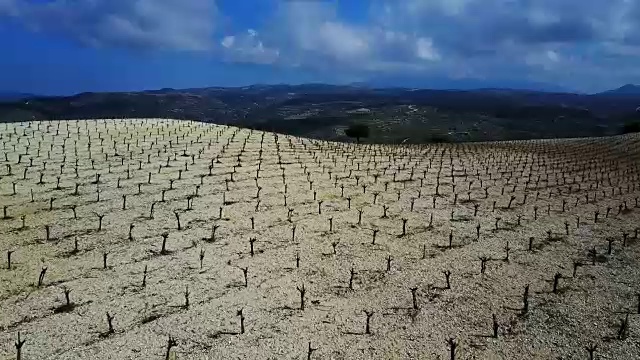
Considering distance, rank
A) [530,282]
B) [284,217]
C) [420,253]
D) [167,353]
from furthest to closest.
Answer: [284,217], [420,253], [530,282], [167,353]

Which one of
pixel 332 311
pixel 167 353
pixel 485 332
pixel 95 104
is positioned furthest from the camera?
pixel 95 104

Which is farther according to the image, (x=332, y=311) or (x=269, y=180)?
(x=269, y=180)

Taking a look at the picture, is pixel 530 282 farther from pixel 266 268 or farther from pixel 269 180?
pixel 269 180

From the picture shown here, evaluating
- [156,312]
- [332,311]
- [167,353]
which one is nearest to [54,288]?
[156,312]

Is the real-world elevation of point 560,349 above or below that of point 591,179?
below

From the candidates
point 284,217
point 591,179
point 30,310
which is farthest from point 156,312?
point 591,179

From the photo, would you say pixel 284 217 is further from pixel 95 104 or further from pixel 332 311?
pixel 95 104
